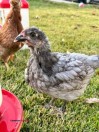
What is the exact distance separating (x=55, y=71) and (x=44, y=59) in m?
0.14

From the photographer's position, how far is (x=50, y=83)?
101 inches

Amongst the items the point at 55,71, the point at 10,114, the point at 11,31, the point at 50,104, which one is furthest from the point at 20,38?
the point at 11,31

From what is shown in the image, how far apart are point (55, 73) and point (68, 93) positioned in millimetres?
223

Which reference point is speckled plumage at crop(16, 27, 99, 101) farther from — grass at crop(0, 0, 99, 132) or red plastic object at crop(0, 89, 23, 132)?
red plastic object at crop(0, 89, 23, 132)

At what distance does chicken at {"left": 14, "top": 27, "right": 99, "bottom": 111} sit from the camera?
2576mm

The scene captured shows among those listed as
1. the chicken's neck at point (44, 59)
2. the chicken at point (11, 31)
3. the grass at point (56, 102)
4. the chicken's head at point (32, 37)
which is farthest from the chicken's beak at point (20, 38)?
the chicken at point (11, 31)

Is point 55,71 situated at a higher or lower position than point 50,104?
higher

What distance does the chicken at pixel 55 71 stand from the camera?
2.58 meters

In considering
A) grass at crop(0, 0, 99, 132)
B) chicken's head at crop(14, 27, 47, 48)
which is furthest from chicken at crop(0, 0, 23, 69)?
chicken's head at crop(14, 27, 47, 48)

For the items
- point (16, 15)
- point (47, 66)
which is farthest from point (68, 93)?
Answer: point (16, 15)

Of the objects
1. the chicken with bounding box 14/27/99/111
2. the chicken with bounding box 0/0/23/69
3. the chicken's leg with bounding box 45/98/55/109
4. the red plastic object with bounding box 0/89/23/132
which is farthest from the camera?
the chicken with bounding box 0/0/23/69

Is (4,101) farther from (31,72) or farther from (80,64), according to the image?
(80,64)

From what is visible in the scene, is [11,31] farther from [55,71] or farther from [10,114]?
[10,114]

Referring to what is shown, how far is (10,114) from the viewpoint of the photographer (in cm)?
208
